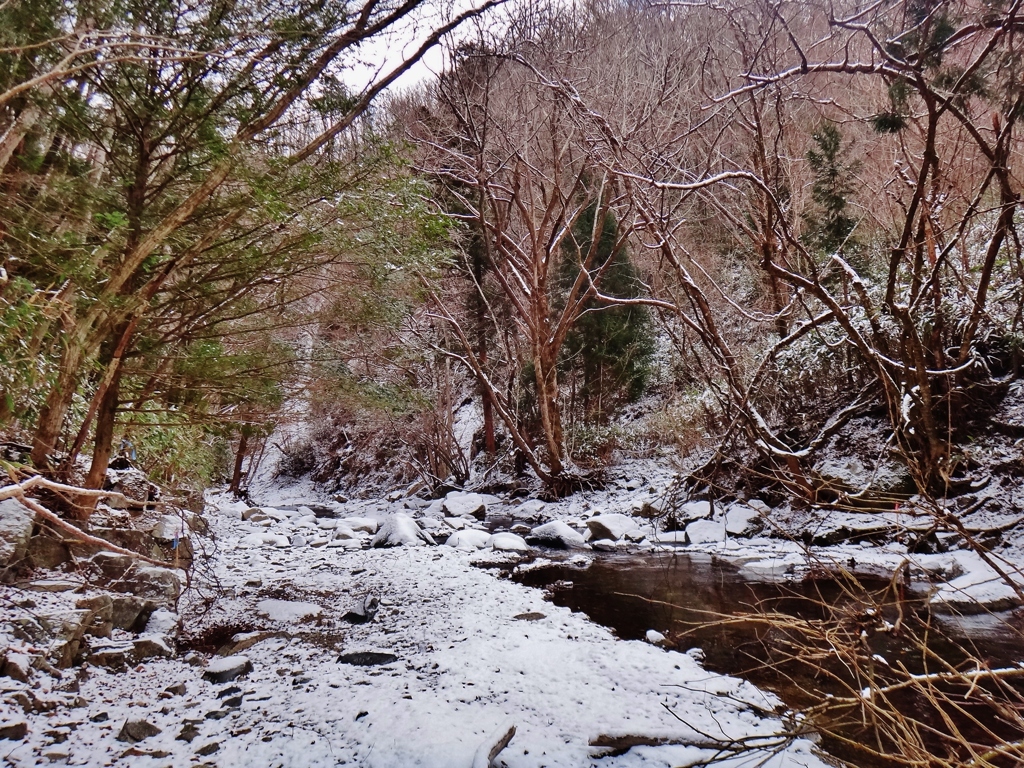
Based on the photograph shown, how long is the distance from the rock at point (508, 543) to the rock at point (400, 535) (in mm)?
829

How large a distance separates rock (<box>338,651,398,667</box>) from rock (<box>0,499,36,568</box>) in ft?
6.63

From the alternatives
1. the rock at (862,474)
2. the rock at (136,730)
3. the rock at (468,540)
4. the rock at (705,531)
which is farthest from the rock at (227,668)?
the rock at (862,474)

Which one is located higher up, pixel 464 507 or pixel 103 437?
pixel 103 437

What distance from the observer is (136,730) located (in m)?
2.57

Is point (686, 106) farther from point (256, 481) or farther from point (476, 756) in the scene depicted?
point (256, 481)

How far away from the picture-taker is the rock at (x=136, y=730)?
2.54 meters

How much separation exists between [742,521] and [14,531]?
23.1 feet

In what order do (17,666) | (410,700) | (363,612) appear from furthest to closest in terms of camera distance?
(363,612), (410,700), (17,666)

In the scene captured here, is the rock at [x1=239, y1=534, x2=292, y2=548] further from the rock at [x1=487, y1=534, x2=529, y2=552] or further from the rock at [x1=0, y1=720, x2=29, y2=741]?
the rock at [x1=0, y1=720, x2=29, y2=741]

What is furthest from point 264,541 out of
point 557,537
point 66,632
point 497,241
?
point 497,241

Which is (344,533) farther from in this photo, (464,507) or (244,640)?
(244,640)

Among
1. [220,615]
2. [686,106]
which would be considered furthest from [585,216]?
[220,615]

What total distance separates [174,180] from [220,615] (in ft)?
10.2

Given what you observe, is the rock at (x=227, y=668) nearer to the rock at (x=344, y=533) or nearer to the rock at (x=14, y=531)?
the rock at (x=14, y=531)
